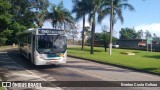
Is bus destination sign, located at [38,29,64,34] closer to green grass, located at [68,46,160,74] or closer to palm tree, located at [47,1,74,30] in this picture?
green grass, located at [68,46,160,74]

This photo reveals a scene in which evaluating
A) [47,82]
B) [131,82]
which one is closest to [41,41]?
[47,82]

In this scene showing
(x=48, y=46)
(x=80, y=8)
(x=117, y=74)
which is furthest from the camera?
(x=80, y=8)

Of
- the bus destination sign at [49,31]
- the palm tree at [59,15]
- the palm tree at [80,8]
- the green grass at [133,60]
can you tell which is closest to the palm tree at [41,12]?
the palm tree at [59,15]

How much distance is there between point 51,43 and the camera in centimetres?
2289

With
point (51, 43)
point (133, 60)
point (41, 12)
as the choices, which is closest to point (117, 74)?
point (51, 43)

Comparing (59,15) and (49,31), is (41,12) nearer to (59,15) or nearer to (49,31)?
(59,15)

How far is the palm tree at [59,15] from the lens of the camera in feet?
189

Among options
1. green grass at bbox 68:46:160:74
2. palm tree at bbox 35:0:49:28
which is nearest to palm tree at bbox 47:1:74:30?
palm tree at bbox 35:0:49:28

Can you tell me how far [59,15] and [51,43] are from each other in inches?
1376

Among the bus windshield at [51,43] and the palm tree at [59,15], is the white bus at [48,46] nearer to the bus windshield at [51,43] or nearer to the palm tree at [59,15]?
the bus windshield at [51,43]

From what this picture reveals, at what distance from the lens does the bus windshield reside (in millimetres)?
22719

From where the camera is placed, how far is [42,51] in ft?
74.3

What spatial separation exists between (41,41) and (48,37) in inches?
25.7

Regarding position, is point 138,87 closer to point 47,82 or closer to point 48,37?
point 47,82
